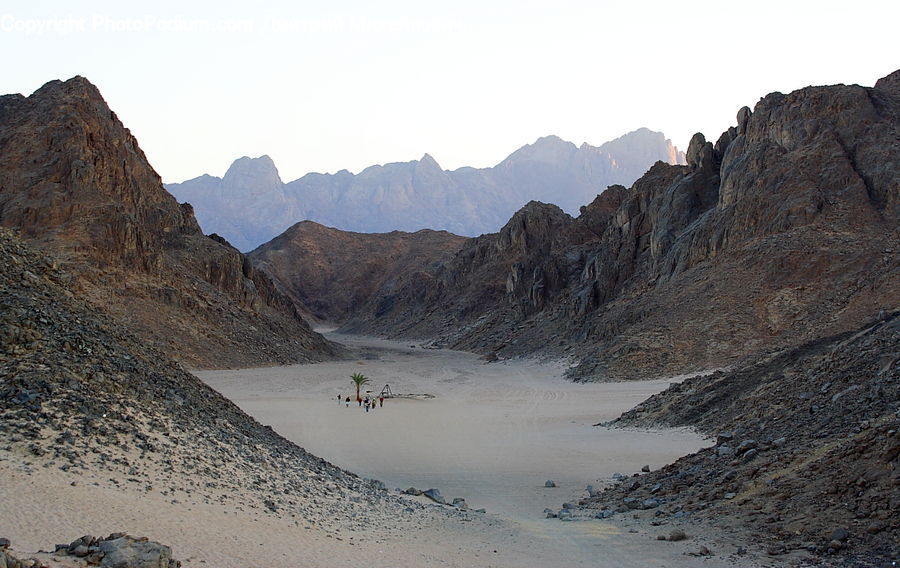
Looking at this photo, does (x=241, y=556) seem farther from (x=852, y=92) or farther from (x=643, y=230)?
(x=643, y=230)

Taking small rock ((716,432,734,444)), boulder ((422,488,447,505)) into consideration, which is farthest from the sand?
small rock ((716,432,734,444))

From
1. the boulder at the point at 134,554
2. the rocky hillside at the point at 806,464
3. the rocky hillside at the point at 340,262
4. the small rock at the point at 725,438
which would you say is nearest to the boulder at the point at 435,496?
the rocky hillside at the point at 806,464

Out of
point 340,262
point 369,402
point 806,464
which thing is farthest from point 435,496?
point 340,262

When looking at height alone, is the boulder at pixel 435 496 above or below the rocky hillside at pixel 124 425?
below

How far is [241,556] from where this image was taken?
8.27 metres

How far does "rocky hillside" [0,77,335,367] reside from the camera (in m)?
48.1

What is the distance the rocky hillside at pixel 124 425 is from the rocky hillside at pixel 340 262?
116 meters

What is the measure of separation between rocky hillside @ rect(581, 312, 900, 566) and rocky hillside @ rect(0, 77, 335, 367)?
37340 millimetres

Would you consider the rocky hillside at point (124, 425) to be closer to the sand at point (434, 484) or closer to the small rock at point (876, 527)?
the sand at point (434, 484)

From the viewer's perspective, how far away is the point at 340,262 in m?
152

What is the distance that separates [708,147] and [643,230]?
8.69 meters

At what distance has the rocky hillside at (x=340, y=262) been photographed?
5527 inches

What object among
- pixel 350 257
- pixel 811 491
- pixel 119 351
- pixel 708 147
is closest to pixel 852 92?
pixel 708 147

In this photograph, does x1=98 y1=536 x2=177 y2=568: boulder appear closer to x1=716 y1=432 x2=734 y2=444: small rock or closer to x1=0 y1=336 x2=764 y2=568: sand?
x1=0 y1=336 x2=764 y2=568: sand
